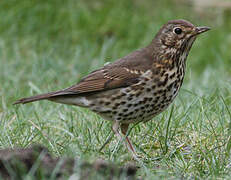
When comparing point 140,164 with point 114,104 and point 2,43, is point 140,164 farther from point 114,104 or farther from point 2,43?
point 2,43

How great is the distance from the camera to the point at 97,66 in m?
8.59

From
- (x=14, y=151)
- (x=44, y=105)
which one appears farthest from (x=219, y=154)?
(x=44, y=105)

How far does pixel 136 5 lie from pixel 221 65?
3.41 meters

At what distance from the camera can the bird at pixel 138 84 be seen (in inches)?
190

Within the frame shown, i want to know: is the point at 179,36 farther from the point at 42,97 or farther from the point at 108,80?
the point at 42,97

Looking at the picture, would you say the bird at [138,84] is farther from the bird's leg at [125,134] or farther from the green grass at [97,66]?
the green grass at [97,66]

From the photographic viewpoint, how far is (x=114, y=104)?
494 centimetres

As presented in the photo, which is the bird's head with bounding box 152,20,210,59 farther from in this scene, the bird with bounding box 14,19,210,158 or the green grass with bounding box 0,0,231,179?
the green grass with bounding box 0,0,231,179

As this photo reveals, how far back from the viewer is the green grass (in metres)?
4.38

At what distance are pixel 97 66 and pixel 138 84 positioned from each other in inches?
148

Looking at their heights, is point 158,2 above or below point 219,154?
above

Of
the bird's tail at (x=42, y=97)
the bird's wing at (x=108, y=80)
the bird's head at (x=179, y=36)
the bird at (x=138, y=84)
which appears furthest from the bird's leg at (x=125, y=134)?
the bird's head at (x=179, y=36)

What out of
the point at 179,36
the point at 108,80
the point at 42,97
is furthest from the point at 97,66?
the point at 42,97

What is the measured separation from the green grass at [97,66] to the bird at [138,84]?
8.7 inches
